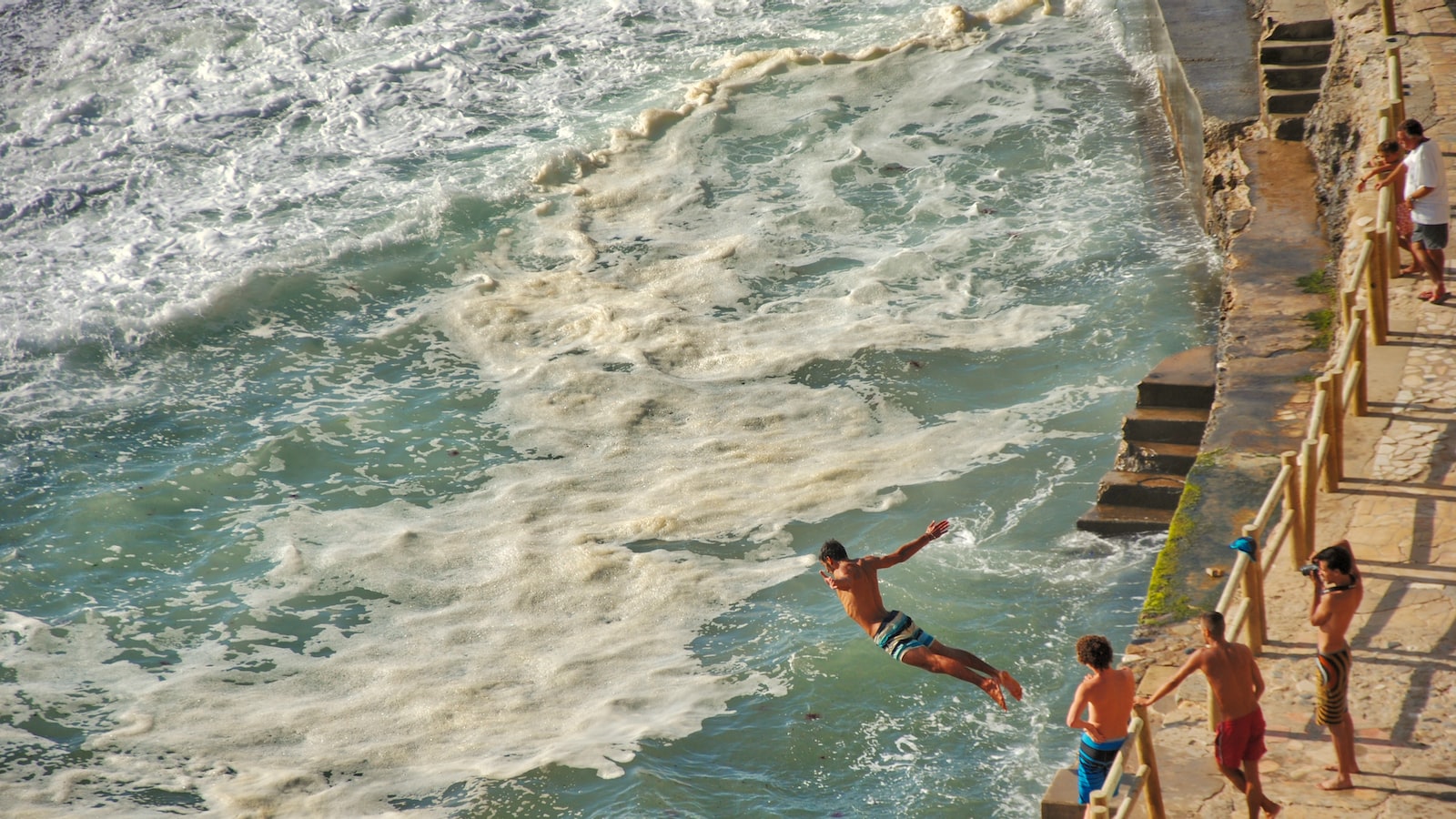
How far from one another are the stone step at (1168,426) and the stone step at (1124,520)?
0.59 meters

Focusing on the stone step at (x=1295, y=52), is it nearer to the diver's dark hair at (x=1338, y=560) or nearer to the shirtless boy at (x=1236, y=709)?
the diver's dark hair at (x=1338, y=560)

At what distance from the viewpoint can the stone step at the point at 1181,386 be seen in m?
9.31

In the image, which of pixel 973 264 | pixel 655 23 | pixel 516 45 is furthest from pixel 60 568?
pixel 655 23

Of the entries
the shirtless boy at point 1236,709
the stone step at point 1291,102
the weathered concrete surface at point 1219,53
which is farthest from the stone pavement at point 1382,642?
the weathered concrete surface at point 1219,53

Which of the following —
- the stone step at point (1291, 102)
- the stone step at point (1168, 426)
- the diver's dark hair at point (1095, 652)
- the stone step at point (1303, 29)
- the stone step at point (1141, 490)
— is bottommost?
the stone step at point (1141, 490)

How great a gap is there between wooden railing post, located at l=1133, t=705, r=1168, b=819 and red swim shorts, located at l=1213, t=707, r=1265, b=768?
37 cm

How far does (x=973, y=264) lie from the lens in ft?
45.3

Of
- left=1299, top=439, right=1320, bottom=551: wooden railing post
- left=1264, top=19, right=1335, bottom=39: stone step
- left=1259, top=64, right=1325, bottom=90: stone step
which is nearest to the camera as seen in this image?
left=1299, top=439, right=1320, bottom=551: wooden railing post

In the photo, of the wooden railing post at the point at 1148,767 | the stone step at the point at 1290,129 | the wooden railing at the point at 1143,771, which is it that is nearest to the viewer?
the wooden railing at the point at 1143,771

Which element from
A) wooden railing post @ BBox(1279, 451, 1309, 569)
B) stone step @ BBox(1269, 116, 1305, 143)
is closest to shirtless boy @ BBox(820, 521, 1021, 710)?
wooden railing post @ BBox(1279, 451, 1309, 569)

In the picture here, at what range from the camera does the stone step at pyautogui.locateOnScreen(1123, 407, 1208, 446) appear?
9.15m

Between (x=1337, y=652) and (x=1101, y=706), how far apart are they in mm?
1009

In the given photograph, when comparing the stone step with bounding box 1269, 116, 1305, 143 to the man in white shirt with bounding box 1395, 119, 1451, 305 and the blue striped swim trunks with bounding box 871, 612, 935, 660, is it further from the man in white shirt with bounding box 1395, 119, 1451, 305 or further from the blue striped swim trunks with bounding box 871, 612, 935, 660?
the blue striped swim trunks with bounding box 871, 612, 935, 660

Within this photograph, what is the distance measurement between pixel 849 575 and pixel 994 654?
1.27 meters
